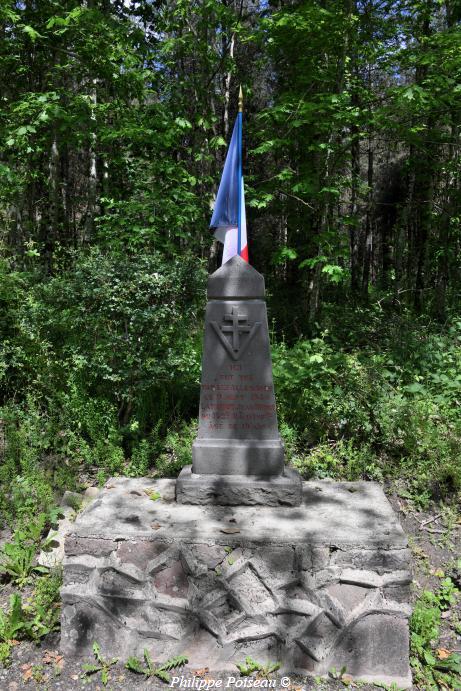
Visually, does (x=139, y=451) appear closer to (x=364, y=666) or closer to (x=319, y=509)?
(x=319, y=509)

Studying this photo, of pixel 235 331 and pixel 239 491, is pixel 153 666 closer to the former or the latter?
pixel 239 491

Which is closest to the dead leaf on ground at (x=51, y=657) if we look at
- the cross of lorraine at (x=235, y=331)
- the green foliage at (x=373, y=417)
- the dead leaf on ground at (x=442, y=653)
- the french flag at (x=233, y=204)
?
the cross of lorraine at (x=235, y=331)

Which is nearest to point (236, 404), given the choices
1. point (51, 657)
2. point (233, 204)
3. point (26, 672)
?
point (233, 204)

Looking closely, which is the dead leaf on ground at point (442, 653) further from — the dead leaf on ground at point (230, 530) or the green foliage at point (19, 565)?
the green foliage at point (19, 565)

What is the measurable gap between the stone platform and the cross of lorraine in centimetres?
121

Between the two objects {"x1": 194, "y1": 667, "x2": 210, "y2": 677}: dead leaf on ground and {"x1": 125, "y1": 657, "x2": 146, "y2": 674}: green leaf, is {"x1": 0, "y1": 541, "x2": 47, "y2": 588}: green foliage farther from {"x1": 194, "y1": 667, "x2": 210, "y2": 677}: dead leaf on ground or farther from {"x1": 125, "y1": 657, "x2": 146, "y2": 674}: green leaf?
{"x1": 194, "y1": 667, "x2": 210, "y2": 677}: dead leaf on ground

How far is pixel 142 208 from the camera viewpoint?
24.9 ft

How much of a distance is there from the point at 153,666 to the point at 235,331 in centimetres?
A: 220

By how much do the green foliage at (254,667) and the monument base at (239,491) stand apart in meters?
0.98

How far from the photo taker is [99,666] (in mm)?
3129

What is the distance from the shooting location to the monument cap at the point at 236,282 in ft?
12.2

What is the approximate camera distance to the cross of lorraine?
12.2 feet

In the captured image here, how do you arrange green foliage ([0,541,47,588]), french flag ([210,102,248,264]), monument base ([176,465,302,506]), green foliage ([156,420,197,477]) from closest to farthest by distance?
1. monument base ([176,465,302,506])
2. green foliage ([0,541,47,588])
3. french flag ([210,102,248,264])
4. green foliage ([156,420,197,477])

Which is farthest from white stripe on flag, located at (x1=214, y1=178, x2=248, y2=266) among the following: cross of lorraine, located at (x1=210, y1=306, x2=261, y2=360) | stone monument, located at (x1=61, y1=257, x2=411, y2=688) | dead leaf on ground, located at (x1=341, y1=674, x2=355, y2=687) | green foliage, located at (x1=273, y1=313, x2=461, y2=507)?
dead leaf on ground, located at (x1=341, y1=674, x2=355, y2=687)
